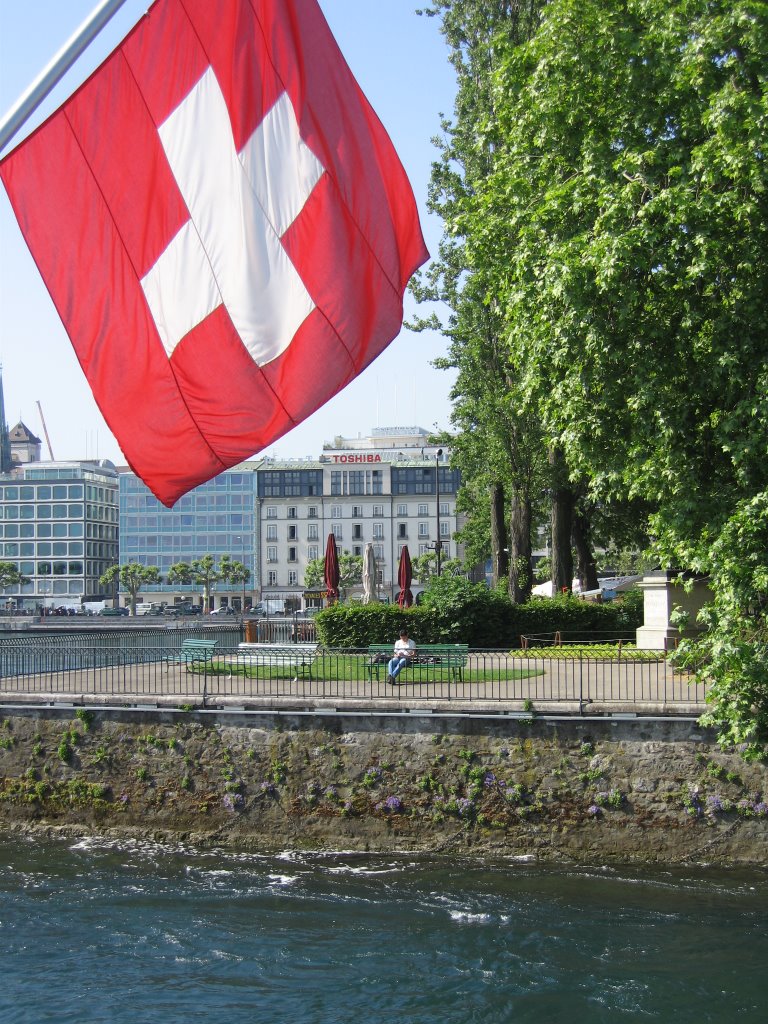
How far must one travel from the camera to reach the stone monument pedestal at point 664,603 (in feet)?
88.9

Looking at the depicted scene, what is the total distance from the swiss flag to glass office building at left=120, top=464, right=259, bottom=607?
10889 centimetres

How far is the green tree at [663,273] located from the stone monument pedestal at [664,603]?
971 centimetres

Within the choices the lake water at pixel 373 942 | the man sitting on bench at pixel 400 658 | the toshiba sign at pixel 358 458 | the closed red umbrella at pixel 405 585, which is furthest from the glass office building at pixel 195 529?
the lake water at pixel 373 942

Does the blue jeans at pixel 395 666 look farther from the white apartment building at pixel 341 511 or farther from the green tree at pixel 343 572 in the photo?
the white apartment building at pixel 341 511

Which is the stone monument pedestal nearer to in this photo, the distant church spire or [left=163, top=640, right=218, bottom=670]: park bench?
[left=163, top=640, right=218, bottom=670]: park bench

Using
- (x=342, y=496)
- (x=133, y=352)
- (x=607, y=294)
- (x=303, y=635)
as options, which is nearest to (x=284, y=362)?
(x=133, y=352)

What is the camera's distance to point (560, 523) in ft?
119

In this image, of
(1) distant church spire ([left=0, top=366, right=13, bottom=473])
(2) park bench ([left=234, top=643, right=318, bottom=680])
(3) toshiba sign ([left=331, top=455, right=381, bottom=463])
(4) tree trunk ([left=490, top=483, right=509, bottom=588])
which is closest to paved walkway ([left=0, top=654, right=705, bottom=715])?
(2) park bench ([left=234, top=643, right=318, bottom=680])

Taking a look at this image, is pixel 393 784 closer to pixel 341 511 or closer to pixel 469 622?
pixel 469 622

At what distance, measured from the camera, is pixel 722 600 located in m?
16.4

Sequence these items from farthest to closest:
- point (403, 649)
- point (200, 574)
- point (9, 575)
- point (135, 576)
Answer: point (9, 575) → point (135, 576) → point (200, 574) → point (403, 649)

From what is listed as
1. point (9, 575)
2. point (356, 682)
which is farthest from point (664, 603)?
point (9, 575)

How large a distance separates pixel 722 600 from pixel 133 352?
33.5 feet

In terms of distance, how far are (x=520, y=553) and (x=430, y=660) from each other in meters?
13.8
